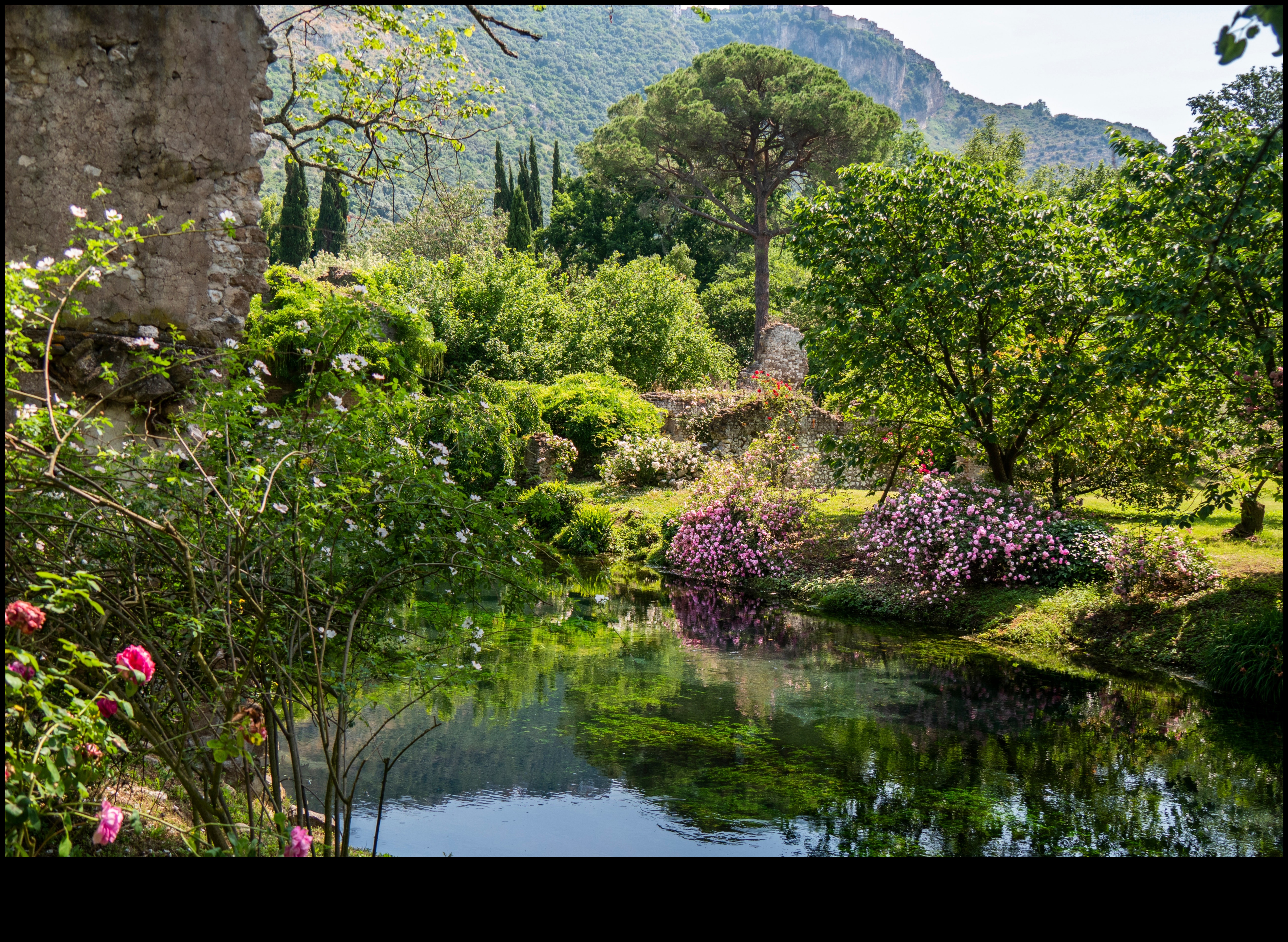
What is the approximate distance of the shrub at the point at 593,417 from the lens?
17.2 m

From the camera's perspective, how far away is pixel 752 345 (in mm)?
28422

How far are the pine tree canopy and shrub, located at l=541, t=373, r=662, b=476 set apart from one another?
16.1m

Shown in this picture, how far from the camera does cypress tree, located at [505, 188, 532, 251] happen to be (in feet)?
104

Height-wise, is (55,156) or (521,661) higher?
(55,156)

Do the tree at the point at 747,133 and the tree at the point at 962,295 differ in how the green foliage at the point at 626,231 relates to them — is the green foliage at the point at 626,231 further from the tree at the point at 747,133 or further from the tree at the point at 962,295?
the tree at the point at 962,295

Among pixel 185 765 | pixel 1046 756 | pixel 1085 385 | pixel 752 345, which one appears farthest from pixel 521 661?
pixel 752 345

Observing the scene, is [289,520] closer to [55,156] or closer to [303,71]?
[55,156]

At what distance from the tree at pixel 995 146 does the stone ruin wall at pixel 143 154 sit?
22927 millimetres

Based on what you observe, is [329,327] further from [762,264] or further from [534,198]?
[534,198]

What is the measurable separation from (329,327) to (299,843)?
7.53 ft

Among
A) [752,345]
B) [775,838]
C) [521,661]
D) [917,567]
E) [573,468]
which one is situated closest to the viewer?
[775,838]

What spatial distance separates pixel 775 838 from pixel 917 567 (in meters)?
5.79

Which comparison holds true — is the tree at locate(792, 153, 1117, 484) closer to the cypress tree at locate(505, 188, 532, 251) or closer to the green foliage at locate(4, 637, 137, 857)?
the green foliage at locate(4, 637, 137, 857)

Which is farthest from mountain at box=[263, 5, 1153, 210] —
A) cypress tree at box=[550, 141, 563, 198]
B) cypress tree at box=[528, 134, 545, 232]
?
cypress tree at box=[528, 134, 545, 232]
